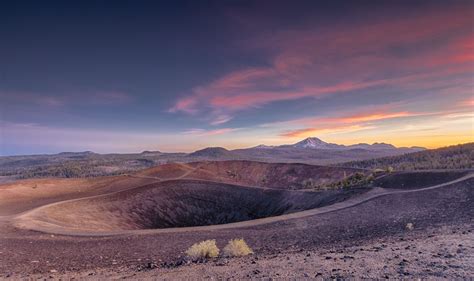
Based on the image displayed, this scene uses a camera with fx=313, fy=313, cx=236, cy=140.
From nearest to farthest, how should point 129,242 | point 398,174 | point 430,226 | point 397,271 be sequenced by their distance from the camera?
point 397,271 < point 430,226 < point 129,242 < point 398,174

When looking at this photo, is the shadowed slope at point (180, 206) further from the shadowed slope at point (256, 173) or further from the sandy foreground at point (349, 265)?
the sandy foreground at point (349, 265)

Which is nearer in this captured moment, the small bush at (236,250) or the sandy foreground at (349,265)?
the sandy foreground at (349,265)

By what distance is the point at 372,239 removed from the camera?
39.3 feet

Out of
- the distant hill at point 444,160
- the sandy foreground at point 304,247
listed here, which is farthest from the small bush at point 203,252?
the distant hill at point 444,160

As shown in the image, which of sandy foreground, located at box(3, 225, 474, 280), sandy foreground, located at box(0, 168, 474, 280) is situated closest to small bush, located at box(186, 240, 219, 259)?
sandy foreground, located at box(0, 168, 474, 280)

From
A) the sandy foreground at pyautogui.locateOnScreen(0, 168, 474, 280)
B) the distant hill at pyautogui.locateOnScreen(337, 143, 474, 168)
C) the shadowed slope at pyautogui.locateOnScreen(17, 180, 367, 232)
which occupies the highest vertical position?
the distant hill at pyautogui.locateOnScreen(337, 143, 474, 168)

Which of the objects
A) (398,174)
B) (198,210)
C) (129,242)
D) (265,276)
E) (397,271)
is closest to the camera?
(397,271)

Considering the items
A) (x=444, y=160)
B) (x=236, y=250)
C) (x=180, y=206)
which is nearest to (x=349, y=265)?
(x=236, y=250)

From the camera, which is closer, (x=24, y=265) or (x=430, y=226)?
(x=24, y=265)

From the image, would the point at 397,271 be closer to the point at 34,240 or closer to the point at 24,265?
the point at 24,265

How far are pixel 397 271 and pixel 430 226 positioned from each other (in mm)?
7475

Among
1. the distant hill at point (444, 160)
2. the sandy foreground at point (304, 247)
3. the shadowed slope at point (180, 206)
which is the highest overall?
the distant hill at point (444, 160)

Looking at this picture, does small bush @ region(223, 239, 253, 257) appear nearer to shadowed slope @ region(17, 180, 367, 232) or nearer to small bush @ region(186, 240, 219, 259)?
small bush @ region(186, 240, 219, 259)

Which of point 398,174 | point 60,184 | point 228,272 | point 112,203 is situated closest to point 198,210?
point 112,203
